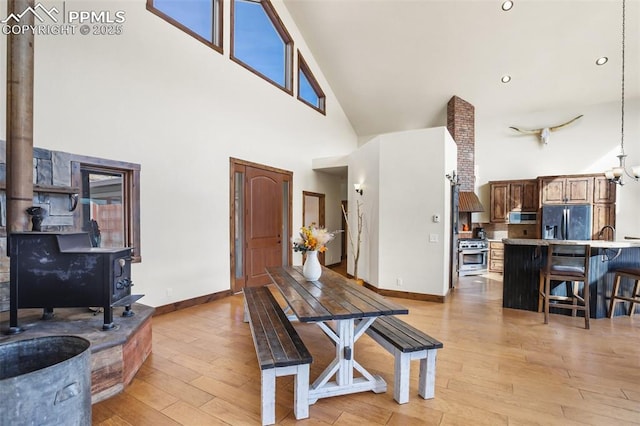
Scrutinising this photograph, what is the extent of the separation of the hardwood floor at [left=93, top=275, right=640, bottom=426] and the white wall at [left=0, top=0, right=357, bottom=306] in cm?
103

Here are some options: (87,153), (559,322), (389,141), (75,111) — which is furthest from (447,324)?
(75,111)

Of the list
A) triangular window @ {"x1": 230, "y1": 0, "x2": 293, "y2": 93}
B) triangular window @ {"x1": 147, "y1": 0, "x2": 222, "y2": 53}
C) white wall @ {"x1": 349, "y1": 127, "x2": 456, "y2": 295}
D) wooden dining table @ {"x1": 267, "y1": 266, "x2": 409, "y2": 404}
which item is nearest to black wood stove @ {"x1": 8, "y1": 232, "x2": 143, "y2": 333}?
wooden dining table @ {"x1": 267, "y1": 266, "x2": 409, "y2": 404}

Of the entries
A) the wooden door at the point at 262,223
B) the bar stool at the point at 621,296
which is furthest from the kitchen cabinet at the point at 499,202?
the wooden door at the point at 262,223

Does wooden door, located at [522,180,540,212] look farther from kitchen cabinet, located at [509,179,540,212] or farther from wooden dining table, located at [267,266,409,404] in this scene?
wooden dining table, located at [267,266,409,404]

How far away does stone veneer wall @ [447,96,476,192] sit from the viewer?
689 cm

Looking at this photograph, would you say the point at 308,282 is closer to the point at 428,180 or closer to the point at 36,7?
the point at 428,180

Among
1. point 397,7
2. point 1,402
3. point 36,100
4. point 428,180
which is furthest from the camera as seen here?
point 397,7

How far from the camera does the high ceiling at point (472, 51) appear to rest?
5047mm

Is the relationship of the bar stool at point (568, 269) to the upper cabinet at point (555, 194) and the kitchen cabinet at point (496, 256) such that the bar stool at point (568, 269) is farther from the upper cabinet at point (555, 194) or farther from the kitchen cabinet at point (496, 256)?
the upper cabinet at point (555, 194)

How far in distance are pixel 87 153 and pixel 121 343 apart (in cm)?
218

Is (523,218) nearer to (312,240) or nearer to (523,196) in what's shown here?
(523,196)

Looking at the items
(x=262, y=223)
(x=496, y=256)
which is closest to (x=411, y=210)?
(x=262, y=223)

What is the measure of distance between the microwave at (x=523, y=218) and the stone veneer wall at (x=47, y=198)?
28.0 feet

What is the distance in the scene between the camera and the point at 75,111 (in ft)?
10.1
